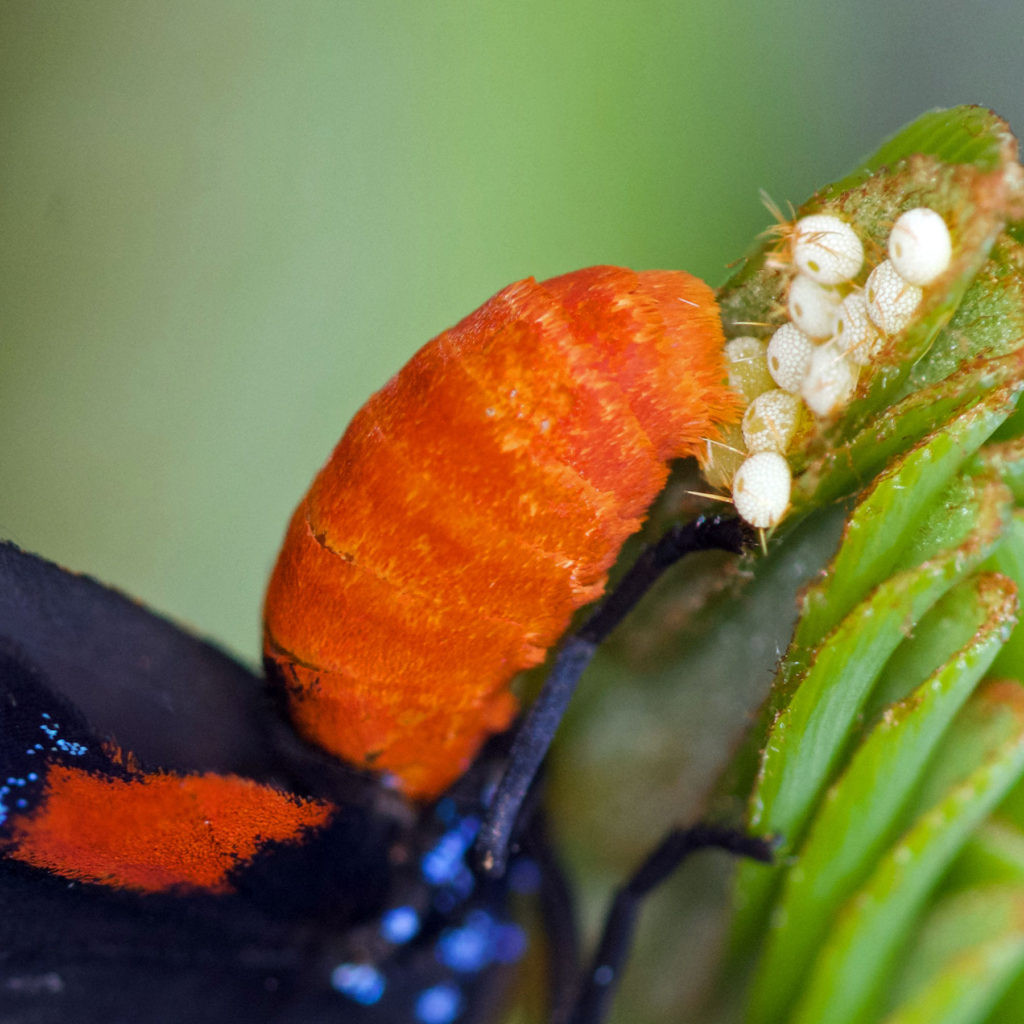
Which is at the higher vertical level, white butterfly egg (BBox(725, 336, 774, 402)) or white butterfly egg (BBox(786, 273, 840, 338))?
white butterfly egg (BBox(786, 273, 840, 338))

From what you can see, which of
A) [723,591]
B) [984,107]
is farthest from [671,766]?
[984,107]

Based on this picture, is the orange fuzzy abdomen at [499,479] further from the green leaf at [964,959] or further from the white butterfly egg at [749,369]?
the green leaf at [964,959]

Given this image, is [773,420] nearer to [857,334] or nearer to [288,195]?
[857,334]

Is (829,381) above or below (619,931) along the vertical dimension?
above

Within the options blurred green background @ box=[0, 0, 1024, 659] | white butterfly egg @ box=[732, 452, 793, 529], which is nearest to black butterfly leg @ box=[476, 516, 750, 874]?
white butterfly egg @ box=[732, 452, 793, 529]

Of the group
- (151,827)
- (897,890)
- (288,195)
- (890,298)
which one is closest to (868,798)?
(897,890)

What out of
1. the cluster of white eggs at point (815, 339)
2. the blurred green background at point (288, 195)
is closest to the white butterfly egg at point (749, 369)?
the cluster of white eggs at point (815, 339)

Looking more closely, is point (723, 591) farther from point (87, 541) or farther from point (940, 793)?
point (87, 541)

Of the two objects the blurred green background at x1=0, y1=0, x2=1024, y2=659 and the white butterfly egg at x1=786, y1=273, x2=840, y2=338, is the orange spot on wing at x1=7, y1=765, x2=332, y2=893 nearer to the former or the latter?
the blurred green background at x1=0, y1=0, x2=1024, y2=659
